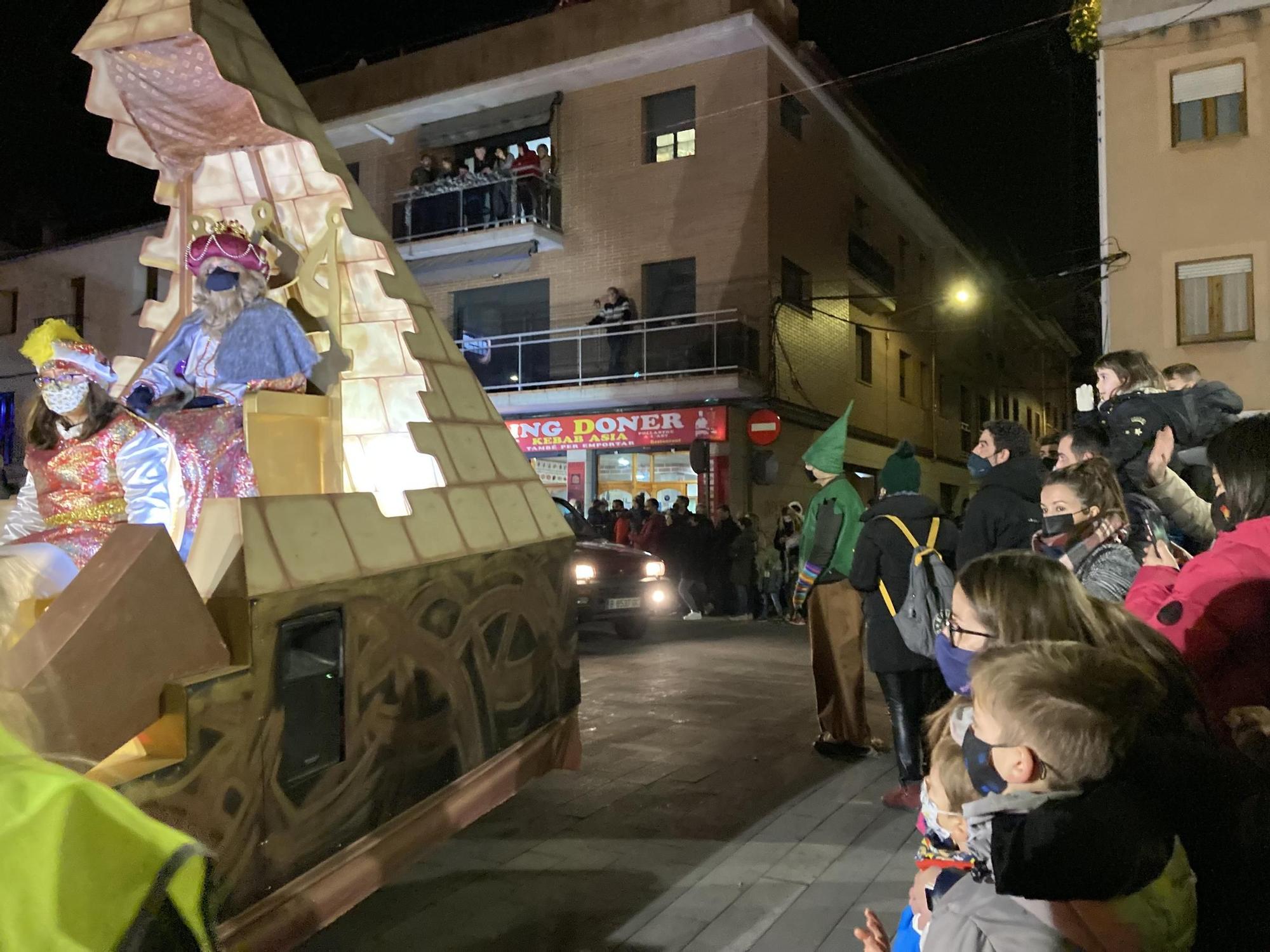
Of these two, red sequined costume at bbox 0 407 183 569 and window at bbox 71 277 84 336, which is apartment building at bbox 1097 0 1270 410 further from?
window at bbox 71 277 84 336

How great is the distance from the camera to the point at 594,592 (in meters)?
10.3

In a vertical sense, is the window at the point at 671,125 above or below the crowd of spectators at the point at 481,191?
above

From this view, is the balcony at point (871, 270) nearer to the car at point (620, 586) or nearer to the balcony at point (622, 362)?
the balcony at point (622, 362)

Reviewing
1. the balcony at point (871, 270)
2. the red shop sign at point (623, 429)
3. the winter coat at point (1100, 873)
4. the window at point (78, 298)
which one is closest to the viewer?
the winter coat at point (1100, 873)

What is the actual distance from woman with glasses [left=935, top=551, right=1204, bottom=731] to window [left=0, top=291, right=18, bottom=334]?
76.6 feet

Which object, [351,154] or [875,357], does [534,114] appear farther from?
[875,357]

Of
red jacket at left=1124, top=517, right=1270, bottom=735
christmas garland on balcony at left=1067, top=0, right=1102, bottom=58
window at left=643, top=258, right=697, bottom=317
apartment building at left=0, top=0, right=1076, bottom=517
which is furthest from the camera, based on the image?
window at left=643, top=258, right=697, bottom=317

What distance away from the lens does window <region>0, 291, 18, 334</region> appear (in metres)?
20.2

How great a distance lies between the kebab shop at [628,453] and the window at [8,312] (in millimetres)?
11903

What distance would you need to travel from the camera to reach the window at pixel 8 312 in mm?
20156

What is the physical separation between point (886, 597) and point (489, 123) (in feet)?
53.6

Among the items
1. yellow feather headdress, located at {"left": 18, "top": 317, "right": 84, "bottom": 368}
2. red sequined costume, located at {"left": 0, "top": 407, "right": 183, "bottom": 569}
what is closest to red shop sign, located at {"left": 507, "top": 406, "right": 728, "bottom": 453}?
yellow feather headdress, located at {"left": 18, "top": 317, "right": 84, "bottom": 368}

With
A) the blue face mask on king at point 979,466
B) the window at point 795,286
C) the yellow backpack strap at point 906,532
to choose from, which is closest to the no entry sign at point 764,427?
the window at point 795,286

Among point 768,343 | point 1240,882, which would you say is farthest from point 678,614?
point 1240,882
